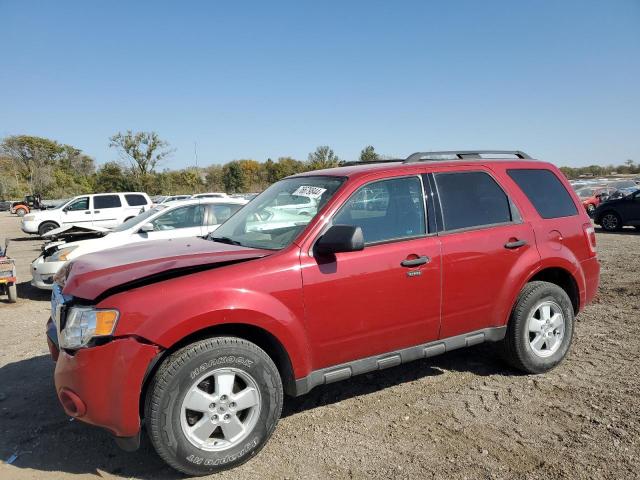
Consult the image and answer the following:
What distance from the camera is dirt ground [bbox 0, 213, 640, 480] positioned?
2.99 m

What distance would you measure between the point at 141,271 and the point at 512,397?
302 cm

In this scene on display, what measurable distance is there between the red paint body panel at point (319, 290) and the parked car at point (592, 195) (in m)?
22.1

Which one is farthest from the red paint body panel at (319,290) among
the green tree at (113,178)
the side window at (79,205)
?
the green tree at (113,178)

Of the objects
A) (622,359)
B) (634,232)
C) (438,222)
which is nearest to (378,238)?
(438,222)

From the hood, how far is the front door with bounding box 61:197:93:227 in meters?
16.8

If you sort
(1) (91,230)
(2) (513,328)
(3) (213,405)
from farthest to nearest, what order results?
(1) (91,230)
(2) (513,328)
(3) (213,405)

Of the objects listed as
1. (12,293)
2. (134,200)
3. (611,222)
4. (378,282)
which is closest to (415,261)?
(378,282)

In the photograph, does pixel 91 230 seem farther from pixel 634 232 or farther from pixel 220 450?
Answer: pixel 634 232

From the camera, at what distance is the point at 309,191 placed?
3883mm

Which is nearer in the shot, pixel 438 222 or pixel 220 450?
pixel 220 450

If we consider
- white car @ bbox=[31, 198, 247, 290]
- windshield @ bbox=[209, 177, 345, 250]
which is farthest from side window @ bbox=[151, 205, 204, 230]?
windshield @ bbox=[209, 177, 345, 250]

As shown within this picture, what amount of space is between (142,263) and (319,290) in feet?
3.93

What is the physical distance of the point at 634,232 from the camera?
16172mm

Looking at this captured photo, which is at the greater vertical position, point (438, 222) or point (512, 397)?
point (438, 222)
